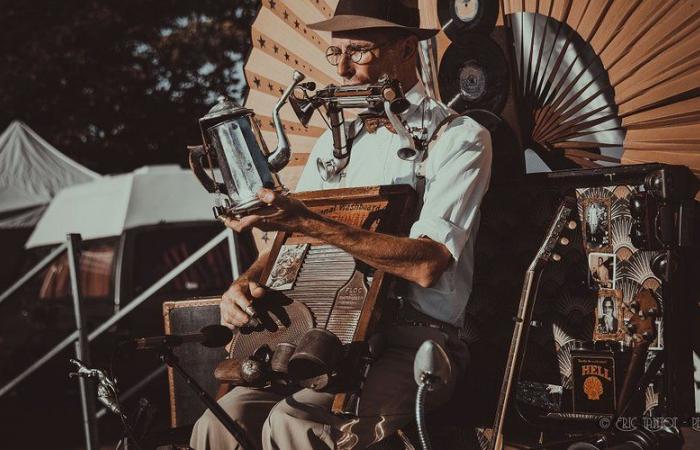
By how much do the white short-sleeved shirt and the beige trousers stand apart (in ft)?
0.48

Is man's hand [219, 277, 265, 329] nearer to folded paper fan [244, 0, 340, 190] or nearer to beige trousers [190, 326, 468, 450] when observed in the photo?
beige trousers [190, 326, 468, 450]

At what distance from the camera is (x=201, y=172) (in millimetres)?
3371

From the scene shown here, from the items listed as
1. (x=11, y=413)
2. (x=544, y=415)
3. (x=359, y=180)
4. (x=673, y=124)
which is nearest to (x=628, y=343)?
(x=544, y=415)

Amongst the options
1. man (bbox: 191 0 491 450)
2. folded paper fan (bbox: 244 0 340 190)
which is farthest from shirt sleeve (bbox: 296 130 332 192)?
folded paper fan (bbox: 244 0 340 190)

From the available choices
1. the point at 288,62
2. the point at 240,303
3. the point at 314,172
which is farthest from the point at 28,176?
the point at 240,303

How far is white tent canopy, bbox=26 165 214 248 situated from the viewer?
9656 mm

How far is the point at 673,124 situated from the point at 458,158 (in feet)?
2.71

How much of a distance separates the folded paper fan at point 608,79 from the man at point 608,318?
0.58 metres

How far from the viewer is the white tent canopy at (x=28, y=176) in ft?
42.2

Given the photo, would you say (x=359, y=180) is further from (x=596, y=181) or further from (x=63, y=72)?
(x=63, y=72)

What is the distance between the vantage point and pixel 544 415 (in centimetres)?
359

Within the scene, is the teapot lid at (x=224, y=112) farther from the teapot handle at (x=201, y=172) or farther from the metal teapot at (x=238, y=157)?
the teapot handle at (x=201, y=172)

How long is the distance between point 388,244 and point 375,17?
1.05m

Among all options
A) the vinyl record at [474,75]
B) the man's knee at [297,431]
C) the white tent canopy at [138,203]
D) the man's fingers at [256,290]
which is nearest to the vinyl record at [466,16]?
the vinyl record at [474,75]
